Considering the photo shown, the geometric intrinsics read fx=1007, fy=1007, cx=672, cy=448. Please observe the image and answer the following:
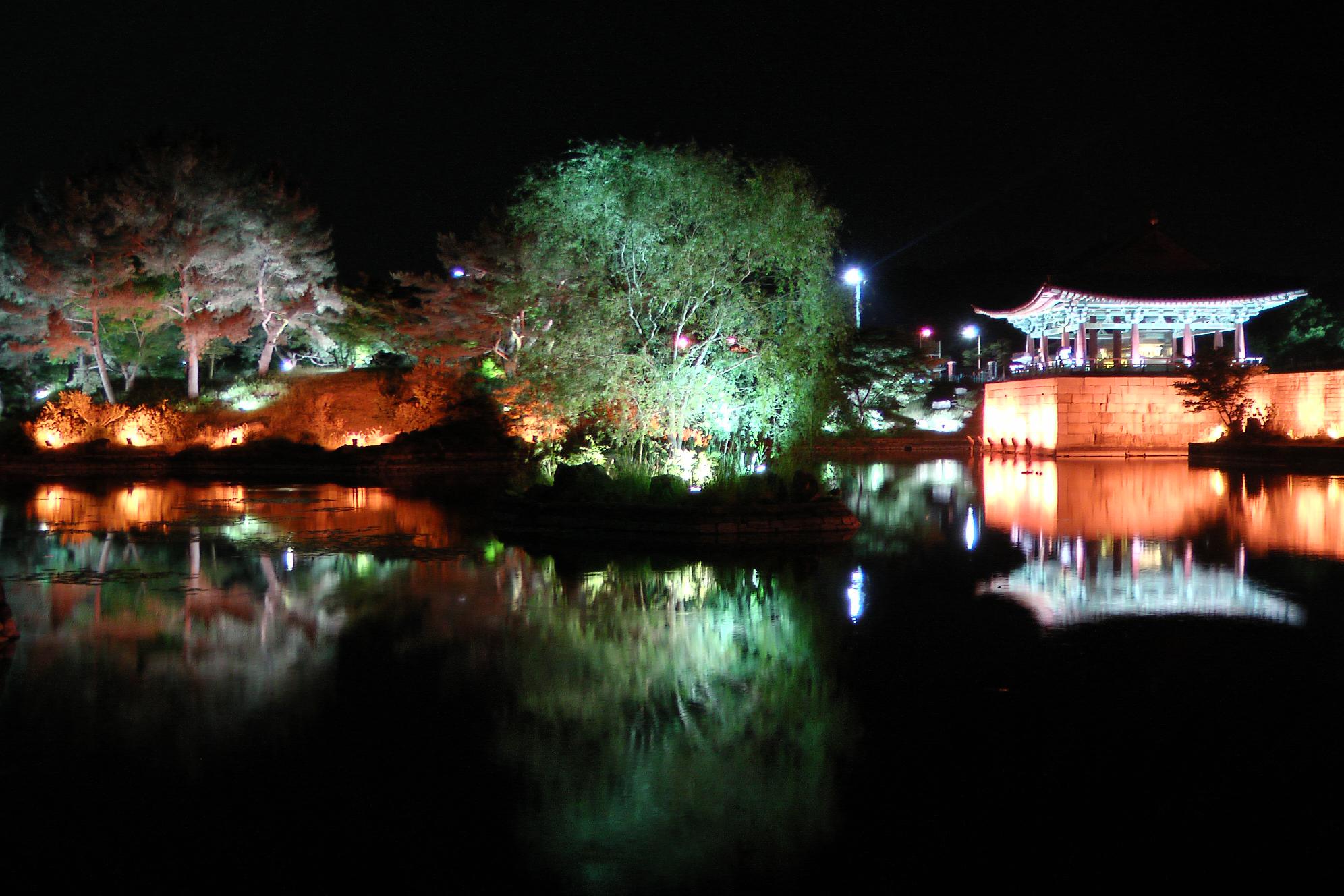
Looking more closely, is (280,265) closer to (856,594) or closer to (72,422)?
(72,422)

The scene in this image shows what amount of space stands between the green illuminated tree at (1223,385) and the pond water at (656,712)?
82.3 ft

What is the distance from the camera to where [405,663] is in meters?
6.93

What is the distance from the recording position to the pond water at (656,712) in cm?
415

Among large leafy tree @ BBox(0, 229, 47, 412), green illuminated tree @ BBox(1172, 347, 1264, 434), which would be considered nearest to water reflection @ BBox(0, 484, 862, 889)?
green illuminated tree @ BBox(1172, 347, 1264, 434)

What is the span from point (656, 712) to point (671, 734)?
408mm

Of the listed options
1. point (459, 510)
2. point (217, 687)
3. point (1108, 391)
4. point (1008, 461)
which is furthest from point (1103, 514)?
point (1108, 391)

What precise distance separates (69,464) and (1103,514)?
3034 cm

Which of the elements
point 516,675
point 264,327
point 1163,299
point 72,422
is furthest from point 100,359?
point 1163,299

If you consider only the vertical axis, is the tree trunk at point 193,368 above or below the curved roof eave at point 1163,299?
below

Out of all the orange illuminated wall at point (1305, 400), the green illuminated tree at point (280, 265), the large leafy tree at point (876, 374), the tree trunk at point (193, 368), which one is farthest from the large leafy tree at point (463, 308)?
the orange illuminated wall at point (1305, 400)

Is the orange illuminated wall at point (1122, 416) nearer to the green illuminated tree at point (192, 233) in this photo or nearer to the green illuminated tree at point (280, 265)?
the green illuminated tree at point (280, 265)

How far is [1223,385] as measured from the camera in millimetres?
34594

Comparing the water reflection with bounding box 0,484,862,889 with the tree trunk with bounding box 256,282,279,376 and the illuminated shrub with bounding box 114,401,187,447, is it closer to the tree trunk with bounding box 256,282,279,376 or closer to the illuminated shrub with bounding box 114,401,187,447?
the illuminated shrub with bounding box 114,401,187,447

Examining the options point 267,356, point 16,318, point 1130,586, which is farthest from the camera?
point 267,356
